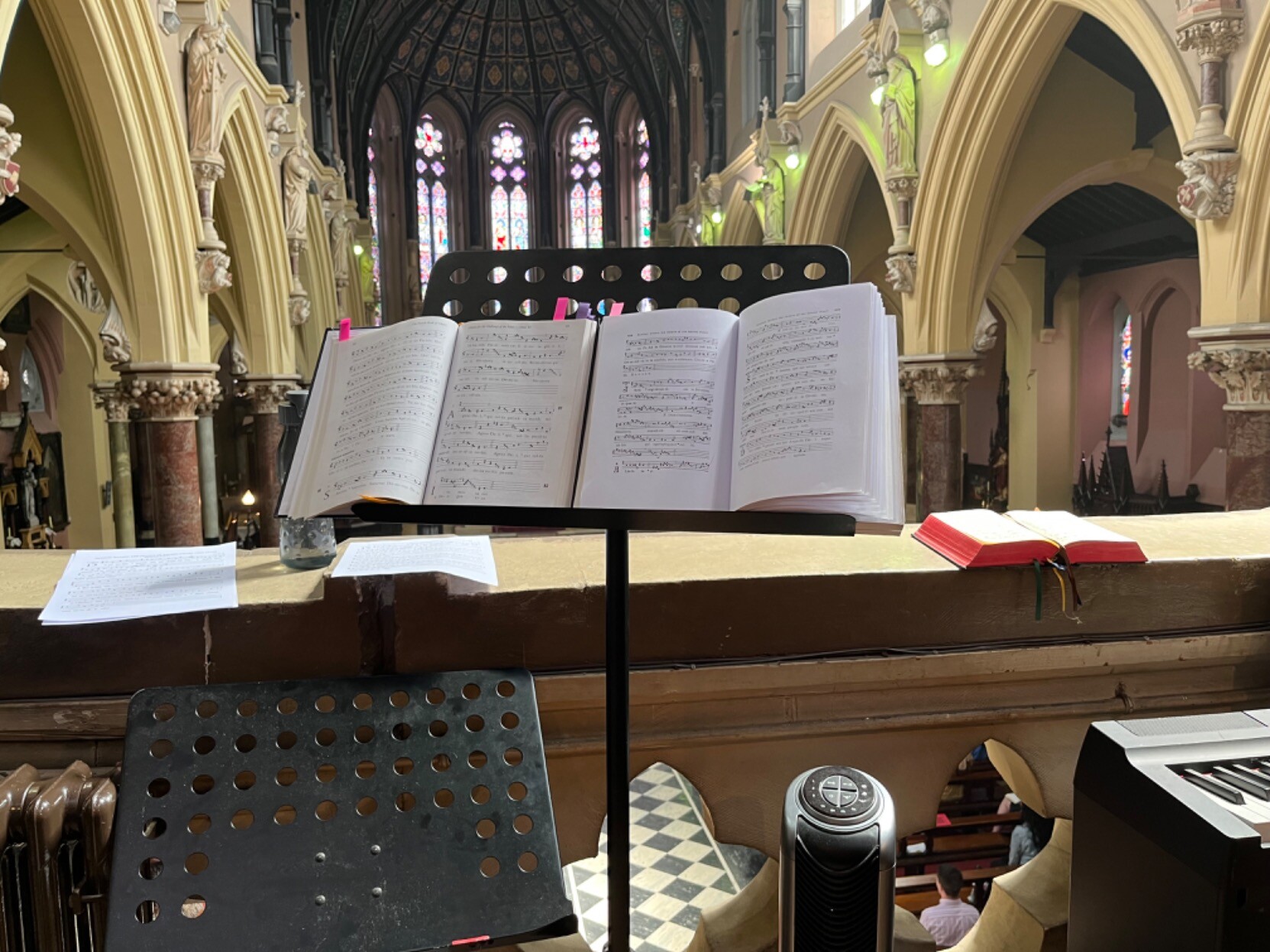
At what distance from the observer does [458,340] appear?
1311 mm

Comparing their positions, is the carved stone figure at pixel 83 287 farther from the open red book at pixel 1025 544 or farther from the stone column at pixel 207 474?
the open red book at pixel 1025 544

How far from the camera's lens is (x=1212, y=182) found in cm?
431

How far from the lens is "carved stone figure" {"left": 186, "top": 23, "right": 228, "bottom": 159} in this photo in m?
A: 6.42

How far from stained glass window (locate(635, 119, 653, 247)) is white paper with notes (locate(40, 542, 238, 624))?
65.2ft

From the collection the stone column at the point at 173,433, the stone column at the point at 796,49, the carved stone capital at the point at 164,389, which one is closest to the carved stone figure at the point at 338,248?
the stone column at the point at 796,49

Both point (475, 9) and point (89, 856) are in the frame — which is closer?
point (89, 856)

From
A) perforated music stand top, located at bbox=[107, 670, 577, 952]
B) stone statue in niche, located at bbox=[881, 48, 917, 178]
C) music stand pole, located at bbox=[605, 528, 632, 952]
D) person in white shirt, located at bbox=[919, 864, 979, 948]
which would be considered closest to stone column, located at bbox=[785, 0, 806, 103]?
stone statue in niche, located at bbox=[881, 48, 917, 178]

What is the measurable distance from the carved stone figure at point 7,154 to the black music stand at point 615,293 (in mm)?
3279

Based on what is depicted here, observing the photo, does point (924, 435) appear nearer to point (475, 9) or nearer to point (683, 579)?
point (683, 579)

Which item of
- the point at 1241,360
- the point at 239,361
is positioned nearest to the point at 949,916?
the point at 1241,360

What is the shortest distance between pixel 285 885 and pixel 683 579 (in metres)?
0.75

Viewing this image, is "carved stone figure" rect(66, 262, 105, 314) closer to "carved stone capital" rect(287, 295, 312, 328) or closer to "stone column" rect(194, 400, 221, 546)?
"carved stone capital" rect(287, 295, 312, 328)

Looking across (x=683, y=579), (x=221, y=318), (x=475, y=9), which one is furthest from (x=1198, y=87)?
(x=475, y=9)

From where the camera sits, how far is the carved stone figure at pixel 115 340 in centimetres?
621
